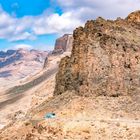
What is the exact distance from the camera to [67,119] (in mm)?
62094

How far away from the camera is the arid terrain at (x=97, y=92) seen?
59.2 metres

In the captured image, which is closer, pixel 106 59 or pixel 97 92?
pixel 97 92

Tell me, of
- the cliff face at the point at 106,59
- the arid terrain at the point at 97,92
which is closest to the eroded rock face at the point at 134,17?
the arid terrain at the point at 97,92

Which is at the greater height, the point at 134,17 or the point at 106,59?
the point at 134,17

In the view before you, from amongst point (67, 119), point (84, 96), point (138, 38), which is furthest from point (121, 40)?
point (67, 119)

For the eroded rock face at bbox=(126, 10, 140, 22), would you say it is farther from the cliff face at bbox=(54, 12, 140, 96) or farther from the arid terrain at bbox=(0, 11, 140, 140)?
the cliff face at bbox=(54, 12, 140, 96)

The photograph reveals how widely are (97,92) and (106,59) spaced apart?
16.8 ft

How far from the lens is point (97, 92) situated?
69.4 meters

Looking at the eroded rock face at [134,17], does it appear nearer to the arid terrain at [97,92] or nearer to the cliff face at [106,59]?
the arid terrain at [97,92]

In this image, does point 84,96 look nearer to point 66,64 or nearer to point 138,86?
point 138,86

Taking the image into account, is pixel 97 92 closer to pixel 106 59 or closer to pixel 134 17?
pixel 106 59

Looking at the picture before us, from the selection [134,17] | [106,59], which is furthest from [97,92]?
[134,17]

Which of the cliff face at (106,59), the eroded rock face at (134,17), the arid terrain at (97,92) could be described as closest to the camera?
the arid terrain at (97,92)

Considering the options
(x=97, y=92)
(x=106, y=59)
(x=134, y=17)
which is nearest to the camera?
(x=97, y=92)
